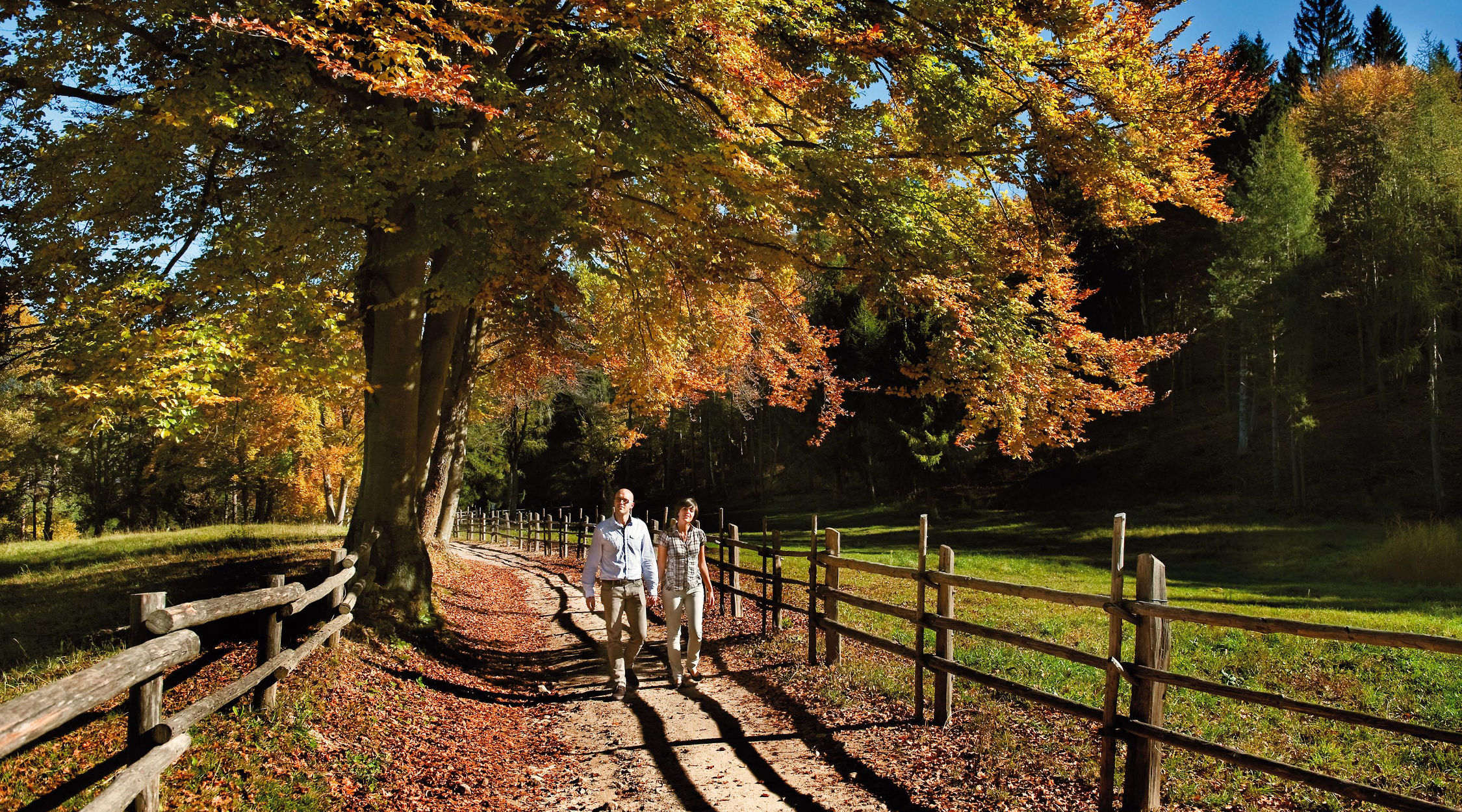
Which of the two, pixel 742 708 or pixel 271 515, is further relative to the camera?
pixel 271 515

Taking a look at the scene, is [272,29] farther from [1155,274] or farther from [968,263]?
[1155,274]

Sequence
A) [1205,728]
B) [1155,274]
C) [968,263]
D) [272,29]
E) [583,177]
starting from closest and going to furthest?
[1205,728] → [272,29] → [583,177] → [968,263] → [1155,274]

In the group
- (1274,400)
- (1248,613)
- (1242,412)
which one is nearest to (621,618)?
(1248,613)

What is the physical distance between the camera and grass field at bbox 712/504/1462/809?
19.9ft

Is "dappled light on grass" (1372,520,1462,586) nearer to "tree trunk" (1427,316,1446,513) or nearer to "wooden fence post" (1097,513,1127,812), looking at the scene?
"tree trunk" (1427,316,1446,513)

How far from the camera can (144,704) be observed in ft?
14.5

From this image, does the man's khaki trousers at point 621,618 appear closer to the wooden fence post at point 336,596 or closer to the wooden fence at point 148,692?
the wooden fence post at point 336,596

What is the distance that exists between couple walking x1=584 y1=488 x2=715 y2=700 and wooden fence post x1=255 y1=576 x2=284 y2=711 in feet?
9.83

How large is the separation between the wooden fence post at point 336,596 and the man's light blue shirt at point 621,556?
2566 millimetres

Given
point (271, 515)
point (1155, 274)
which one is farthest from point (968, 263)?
point (271, 515)

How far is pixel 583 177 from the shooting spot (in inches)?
409

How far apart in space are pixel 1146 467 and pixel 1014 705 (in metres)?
31.4

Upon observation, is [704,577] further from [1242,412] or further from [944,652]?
[1242,412]

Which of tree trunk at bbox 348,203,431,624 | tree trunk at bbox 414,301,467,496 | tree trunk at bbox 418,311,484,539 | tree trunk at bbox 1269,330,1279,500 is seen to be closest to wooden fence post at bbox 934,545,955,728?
tree trunk at bbox 348,203,431,624
